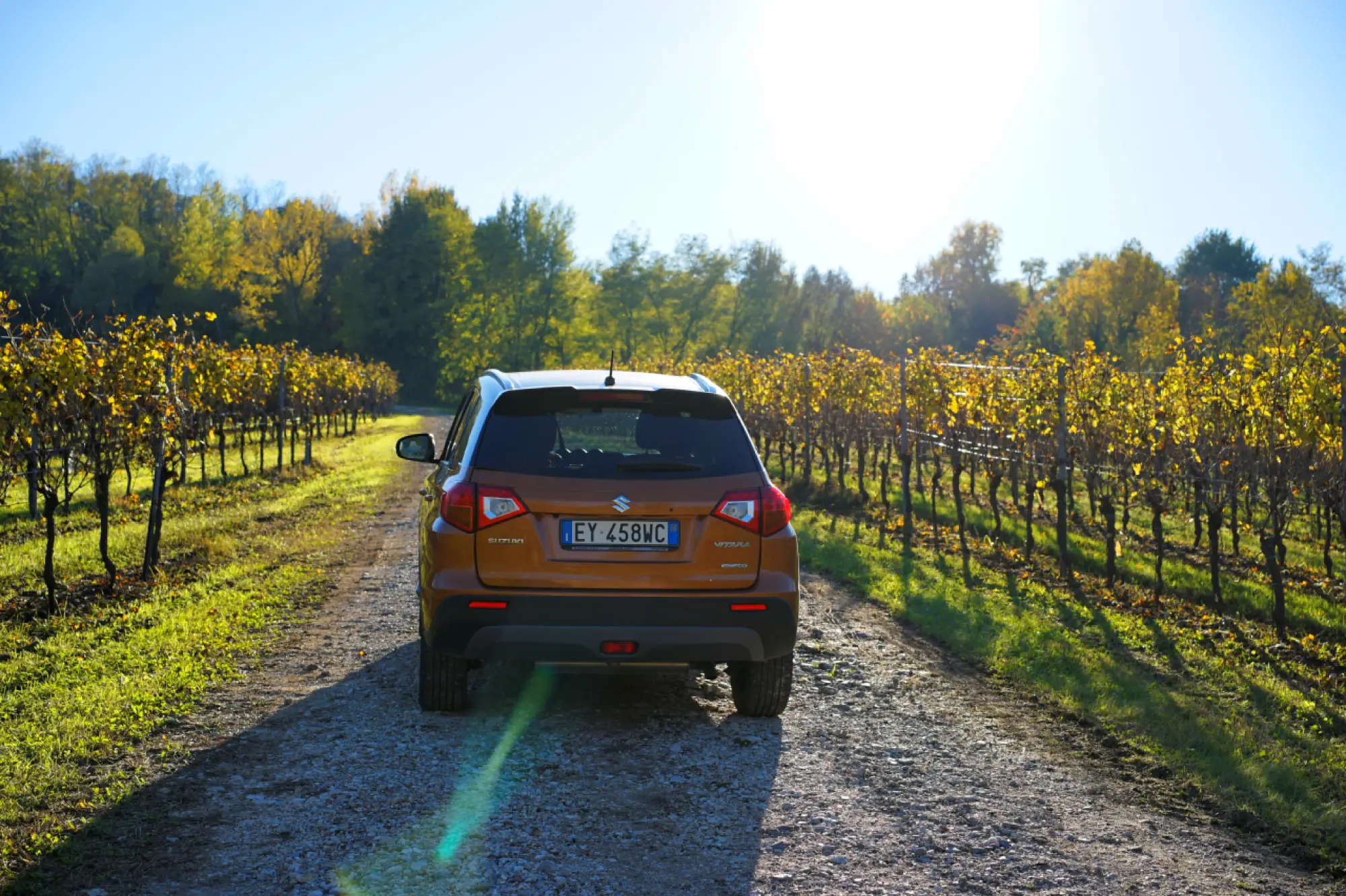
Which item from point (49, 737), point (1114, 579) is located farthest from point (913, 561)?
point (49, 737)

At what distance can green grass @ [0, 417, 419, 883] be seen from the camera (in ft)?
15.5

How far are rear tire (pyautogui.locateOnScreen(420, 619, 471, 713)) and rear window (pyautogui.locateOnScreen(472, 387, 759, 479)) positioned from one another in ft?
3.83

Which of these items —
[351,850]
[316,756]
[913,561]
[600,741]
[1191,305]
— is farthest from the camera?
[1191,305]

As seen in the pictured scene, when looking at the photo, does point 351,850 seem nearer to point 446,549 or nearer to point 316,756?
point 316,756

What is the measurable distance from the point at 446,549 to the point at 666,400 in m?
1.36

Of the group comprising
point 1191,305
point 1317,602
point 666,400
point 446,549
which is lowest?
point 1317,602

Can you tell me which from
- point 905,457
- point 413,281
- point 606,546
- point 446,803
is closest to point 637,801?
point 446,803

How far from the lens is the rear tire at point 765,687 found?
5.84 metres

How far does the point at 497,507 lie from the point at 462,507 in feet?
0.57

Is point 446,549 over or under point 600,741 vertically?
over

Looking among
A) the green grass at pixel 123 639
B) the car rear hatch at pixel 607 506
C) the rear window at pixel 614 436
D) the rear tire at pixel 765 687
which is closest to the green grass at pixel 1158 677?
the rear tire at pixel 765 687

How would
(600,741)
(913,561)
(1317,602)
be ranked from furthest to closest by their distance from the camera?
(913,561) → (1317,602) → (600,741)

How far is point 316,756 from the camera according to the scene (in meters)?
5.11

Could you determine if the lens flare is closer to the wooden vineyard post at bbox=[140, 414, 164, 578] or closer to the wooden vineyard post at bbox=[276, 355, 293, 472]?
the wooden vineyard post at bbox=[140, 414, 164, 578]
